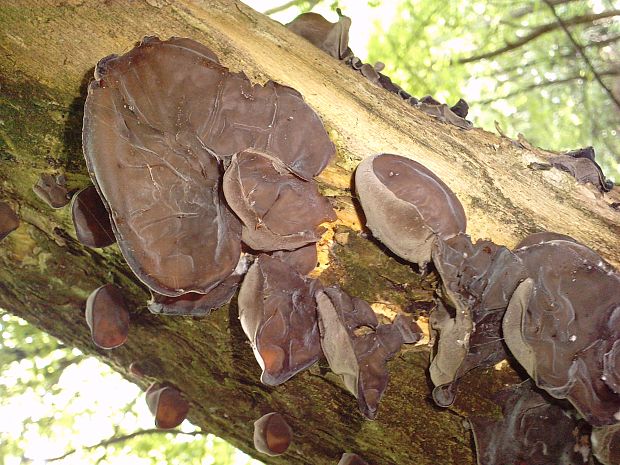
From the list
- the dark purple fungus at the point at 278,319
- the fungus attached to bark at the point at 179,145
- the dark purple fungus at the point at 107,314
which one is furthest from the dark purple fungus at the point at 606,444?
the dark purple fungus at the point at 107,314

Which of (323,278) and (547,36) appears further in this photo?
(547,36)

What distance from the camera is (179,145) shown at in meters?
1.68

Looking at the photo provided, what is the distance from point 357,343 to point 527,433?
833 millimetres

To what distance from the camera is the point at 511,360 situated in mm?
1988

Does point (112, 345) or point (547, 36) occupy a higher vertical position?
point (547, 36)

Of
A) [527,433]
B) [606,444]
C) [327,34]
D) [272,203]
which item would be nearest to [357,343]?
[272,203]

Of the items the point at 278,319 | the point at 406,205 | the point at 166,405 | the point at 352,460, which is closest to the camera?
the point at 406,205

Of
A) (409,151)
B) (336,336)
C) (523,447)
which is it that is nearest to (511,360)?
(523,447)

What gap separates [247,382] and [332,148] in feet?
4.72

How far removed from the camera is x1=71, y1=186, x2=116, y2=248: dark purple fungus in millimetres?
2150

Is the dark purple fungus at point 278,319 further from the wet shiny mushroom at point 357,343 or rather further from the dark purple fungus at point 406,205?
the dark purple fungus at point 406,205

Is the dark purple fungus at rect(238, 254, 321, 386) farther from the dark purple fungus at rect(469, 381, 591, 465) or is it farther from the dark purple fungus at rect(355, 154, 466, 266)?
the dark purple fungus at rect(469, 381, 591, 465)

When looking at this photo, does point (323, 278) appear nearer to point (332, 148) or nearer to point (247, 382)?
point (332, 148)

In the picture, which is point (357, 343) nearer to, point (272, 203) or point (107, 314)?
point (272, 203)
